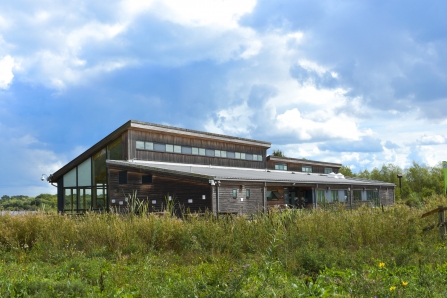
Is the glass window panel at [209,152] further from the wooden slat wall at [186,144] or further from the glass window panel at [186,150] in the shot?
the glass window panel at [186,150]

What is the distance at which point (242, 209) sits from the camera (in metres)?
23.5

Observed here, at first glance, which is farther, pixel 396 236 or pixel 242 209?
pixel 242 209

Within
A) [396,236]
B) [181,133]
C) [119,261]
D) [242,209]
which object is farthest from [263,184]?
[119,261]

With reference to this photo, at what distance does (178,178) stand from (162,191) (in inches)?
53.3

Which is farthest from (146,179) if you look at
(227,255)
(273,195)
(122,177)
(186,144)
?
(227,255)

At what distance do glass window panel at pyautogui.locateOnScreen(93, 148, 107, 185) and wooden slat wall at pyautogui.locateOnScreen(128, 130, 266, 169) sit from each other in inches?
83.0

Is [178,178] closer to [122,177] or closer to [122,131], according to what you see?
[122,177]

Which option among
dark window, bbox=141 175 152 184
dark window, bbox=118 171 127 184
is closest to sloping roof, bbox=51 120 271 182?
dark window, bbox=118 171 127 184

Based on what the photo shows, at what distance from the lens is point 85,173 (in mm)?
28141

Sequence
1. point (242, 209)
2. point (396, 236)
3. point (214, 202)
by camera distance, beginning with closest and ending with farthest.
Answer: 1. point (396, 236)
2. point (214, 202)
3. point (242, 209)

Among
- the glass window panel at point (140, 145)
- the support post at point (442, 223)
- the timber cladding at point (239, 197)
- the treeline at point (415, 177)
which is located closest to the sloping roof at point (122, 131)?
the glass window panel at point (140, 145)

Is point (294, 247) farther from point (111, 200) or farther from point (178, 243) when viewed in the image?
point (111, 200)

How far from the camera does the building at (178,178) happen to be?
74.6 feet

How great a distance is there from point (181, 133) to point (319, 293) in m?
23.5
